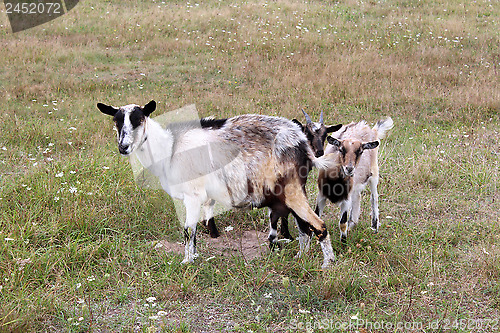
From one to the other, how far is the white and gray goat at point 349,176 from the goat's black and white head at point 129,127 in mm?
2230

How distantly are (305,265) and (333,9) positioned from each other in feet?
46.1

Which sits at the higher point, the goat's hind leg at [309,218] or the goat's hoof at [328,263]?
the goat's hind leg at [309,218]

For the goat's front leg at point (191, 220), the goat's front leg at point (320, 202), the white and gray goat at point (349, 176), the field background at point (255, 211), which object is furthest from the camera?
the goat's front leg at point (320, 202)

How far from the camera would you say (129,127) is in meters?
5.33

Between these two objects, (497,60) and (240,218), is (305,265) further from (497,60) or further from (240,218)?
(497,60)

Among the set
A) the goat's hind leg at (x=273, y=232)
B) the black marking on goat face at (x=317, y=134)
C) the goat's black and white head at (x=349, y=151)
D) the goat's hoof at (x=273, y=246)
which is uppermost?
the goat's black and white head at (x=349, y=151)

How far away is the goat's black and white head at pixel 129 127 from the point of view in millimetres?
5281

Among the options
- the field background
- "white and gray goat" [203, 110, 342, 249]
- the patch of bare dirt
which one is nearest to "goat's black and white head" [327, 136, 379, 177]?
"white and gray goat" [203, 110, 342, 249]

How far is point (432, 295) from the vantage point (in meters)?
4.91

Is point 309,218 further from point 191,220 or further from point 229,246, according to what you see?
point 191,220

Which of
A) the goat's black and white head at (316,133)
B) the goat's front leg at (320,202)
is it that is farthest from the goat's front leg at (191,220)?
the goat's black and white head at (316,133)

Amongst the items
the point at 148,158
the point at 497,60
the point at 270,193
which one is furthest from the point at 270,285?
the point at 497,60

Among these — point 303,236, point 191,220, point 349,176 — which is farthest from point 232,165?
point 349,176

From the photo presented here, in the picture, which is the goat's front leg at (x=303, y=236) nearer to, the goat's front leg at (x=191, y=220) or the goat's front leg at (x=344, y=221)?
the goat's front leg at (x=344, y=221)
